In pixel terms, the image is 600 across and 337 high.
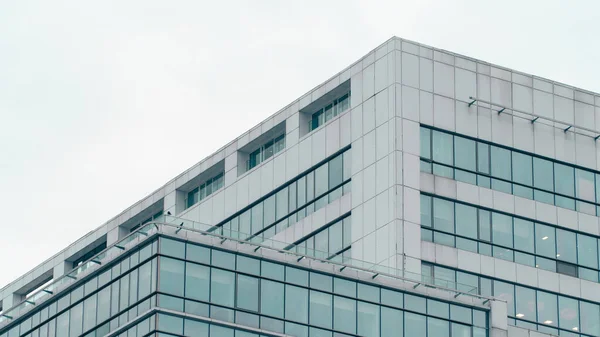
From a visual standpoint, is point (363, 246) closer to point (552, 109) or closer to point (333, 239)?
point (333, 239)

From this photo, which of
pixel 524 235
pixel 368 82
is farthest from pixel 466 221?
pixel 368 82

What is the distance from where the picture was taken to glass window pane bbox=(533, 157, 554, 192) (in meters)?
91.3

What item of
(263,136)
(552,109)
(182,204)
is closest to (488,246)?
(552,109)

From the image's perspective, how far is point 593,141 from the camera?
93.6 m

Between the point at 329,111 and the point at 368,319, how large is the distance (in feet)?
55.3

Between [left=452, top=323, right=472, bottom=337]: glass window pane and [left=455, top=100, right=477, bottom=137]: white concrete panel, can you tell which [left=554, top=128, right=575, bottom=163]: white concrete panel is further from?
[left=452, top=323, right=472, bottom=337]: glass window pane

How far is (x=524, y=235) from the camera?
3533 inches

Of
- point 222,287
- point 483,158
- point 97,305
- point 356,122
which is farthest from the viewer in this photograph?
point 483,158

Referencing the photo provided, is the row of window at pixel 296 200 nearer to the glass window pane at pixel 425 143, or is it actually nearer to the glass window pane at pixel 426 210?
the glass window pane at pixel 425 143

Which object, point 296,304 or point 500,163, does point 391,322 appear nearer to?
point 296,304

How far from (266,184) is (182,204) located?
29.4 feet

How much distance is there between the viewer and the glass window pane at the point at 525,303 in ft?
287

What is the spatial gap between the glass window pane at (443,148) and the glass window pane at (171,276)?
17744mm

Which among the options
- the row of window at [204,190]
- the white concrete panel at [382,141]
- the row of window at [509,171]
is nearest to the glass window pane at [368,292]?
the white concrete panel at [382,141]
